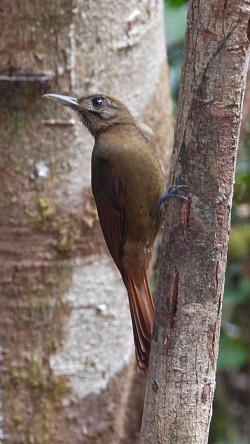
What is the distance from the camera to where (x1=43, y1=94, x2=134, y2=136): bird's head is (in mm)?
3158

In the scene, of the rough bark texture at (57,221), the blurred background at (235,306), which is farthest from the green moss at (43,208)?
the blurred background at (235,306)

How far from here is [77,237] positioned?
347cm

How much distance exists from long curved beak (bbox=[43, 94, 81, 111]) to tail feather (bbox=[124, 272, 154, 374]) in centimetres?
66

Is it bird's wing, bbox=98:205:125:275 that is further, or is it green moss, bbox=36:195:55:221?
green moss, bbox=36:195:55:221

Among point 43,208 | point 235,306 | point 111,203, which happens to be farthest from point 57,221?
point 235,306

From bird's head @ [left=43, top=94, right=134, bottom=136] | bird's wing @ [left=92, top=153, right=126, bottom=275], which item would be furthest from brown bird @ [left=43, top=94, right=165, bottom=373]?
bird's head @ [left=43, top=94, right=134, bottom=136]

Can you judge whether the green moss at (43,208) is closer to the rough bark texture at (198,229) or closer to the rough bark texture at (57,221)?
the rough bark texture at (57,221)

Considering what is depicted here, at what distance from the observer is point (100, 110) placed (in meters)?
3.18

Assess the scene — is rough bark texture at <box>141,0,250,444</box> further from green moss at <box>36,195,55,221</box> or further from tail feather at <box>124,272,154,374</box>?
green moss at <box>36,195,55,221</box>

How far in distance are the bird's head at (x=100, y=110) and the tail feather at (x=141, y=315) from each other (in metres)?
0.57

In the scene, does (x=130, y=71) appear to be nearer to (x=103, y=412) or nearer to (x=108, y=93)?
(x=108, y=93)

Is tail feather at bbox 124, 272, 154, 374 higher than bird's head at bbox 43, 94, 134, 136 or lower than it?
lower

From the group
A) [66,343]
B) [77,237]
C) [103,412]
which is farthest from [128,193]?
[103,412]

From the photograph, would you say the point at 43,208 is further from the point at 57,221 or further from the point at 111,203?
the point at 111,203
